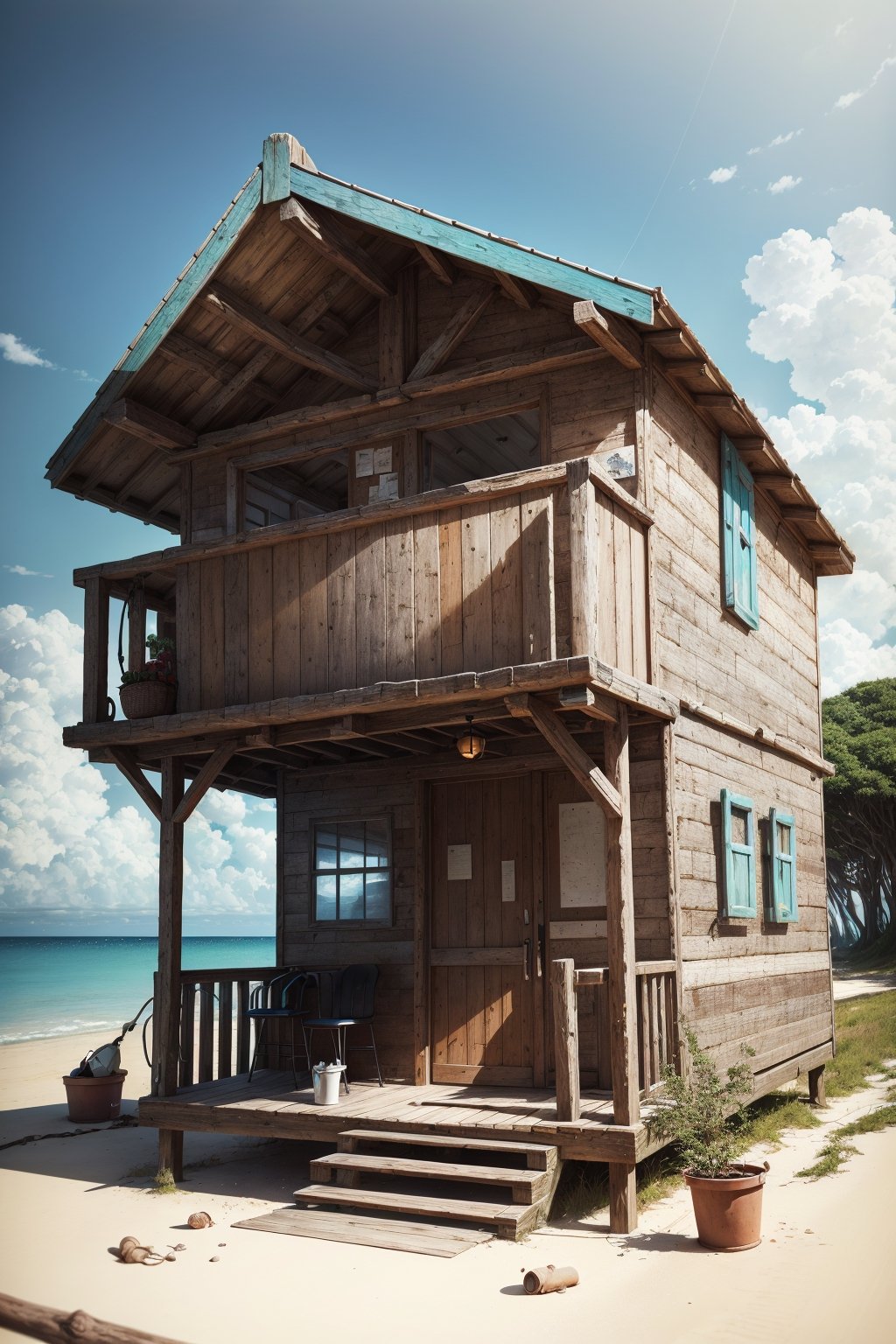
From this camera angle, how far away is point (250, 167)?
9195mm

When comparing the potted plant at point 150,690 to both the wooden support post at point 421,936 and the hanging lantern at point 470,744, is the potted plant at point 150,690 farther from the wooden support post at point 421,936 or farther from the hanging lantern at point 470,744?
the hanging lantern at point 470,744

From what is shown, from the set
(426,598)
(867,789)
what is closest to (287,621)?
(426,598)

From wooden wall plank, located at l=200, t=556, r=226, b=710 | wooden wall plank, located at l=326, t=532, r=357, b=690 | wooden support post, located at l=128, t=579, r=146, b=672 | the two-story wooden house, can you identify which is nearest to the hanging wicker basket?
the two-story wooden house

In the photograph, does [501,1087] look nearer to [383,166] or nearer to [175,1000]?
[175,1000]

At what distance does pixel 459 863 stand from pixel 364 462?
3.41 m

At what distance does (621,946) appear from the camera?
7.43 metres

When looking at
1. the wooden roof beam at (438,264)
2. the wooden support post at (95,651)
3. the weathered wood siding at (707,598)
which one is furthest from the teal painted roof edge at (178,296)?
the weathered wood siding at (707,598)

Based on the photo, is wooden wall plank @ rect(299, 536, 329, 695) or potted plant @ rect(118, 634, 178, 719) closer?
wooden wall plank @ rect(299, 536, 329, 695)

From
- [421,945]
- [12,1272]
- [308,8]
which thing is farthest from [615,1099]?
[308,8]

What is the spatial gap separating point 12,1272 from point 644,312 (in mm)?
6996

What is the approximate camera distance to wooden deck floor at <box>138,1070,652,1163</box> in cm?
720

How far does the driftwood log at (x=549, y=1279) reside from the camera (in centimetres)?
588

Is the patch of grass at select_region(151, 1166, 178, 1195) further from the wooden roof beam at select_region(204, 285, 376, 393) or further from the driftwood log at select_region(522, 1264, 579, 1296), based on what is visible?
the wooden roof beam at select_region(204, 285, 376, 393)

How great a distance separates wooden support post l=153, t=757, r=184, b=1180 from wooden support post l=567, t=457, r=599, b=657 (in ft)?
12.2
